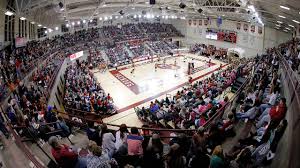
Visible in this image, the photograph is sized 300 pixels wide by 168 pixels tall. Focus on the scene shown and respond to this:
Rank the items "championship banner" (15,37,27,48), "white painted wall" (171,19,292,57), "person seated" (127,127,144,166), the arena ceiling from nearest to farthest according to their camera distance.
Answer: "person seated" (127,127,144,166), the arena ceiling, "championship banner" (15,37,27,48), "white painted wall" (171,19,292,57)

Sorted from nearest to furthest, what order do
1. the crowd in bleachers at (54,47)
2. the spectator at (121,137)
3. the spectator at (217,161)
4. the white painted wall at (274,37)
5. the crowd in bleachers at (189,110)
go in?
1. the spectator at (217,161)
2. the spectator at (121,137)
3. the crowd in bleachers at (189,110)
4. the crowd in bleachers at (54,47)
5. the white painted wall at (274,37)

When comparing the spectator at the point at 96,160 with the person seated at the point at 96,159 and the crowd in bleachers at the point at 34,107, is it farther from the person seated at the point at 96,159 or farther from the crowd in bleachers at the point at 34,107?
the crowd in bleachers at the point at 34,107

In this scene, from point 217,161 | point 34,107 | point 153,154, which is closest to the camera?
point 217,161

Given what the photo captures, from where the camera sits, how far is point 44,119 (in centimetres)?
921

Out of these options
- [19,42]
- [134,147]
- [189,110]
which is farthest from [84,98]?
[134,147]

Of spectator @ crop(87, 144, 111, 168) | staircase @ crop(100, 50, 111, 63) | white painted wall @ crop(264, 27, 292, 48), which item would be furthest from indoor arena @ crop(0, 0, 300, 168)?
staircase @ crop(100, 50, 111, 63)

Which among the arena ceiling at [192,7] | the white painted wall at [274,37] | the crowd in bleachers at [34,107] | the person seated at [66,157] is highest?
the arena ceiling at [192,7]

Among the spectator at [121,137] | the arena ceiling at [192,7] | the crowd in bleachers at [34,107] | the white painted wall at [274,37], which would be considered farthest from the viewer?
the white painted wall at [274,37]

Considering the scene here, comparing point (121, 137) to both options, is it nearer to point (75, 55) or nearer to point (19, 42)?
point (19, 42)

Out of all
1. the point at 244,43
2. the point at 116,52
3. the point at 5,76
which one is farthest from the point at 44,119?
the point at 244,43

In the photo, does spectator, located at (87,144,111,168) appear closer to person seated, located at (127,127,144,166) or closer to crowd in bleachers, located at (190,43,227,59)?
person seated, located at (127,127,144,166)

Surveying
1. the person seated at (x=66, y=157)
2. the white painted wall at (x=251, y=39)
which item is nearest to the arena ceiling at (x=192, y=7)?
the white painted wall at (x=251, y=39)

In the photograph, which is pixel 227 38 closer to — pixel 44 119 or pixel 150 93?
pixel 150 93

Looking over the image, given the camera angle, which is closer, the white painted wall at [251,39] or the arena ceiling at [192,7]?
the arena ceiling at [192,7]
